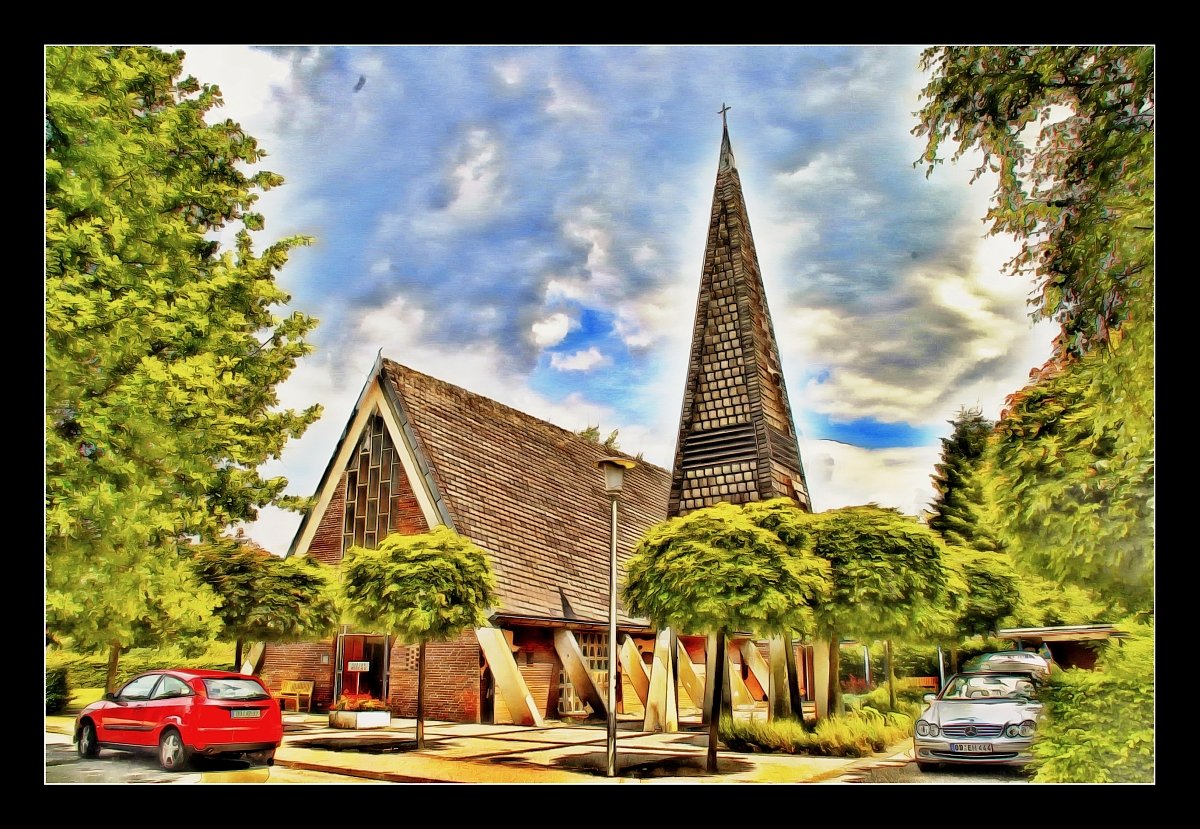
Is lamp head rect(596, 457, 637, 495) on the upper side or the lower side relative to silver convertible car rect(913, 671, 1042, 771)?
upper

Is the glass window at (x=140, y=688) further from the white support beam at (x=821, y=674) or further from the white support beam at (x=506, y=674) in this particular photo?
the white support beam at (x=821, y=674)

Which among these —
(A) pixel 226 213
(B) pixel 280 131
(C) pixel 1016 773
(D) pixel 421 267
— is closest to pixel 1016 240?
(C) pixel 1016 773

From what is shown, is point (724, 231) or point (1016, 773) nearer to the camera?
point (1016, 773)

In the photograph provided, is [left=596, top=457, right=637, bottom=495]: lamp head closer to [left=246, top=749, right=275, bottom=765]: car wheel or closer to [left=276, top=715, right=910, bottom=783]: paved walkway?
[left=276, top=715, right=910, bottom=783]: paved walkway

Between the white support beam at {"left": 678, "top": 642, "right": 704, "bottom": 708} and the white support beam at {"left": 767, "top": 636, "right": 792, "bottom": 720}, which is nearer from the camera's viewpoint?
the white support beam at {"left": 767, "top": 636, "right": 792, "bottom": 720}

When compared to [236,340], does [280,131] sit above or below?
above

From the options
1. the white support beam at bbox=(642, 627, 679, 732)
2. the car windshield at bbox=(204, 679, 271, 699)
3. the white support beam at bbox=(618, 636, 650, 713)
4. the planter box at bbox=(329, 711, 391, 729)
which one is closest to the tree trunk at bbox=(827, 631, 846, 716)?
the white support beam at bbox=(642, 627, 679, 732)

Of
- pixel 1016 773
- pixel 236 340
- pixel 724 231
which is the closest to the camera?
pixel 1016 773

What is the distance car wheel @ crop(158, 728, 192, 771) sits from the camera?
32.0 ft

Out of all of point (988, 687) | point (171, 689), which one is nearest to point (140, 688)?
point (171, 689)

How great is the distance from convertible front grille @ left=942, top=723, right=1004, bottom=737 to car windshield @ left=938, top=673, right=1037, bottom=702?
1.40 ft

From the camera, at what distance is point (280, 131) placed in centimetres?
1162

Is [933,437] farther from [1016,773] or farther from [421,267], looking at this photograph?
[421,267]

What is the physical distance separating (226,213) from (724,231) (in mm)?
7555
